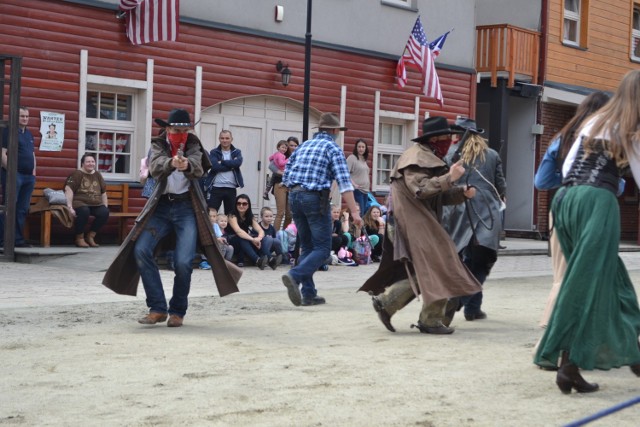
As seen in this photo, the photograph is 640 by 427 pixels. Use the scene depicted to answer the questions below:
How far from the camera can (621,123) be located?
6.32 meters

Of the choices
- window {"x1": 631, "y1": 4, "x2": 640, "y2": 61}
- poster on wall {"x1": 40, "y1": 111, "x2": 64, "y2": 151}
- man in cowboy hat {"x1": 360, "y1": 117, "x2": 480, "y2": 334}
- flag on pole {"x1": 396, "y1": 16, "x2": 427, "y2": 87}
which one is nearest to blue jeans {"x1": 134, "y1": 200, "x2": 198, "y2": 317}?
man in cowboy hat {"x1": 360, "y1": 117, "x2": 480, "y2": 334}

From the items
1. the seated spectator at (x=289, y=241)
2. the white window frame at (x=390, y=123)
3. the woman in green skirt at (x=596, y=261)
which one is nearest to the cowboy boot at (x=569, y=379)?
the woman in green skirt at (x=596, y=261)

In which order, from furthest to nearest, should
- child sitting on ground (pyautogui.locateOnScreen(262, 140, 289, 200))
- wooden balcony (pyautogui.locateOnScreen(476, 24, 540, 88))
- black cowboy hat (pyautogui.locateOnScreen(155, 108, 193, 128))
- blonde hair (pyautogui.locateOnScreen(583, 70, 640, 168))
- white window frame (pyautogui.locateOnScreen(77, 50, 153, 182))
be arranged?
wooden balcony (pyautogui.locateOnScreen(476, 24, 540, 88)) < child sitting on ground (pyautogui.locateOnScreen(262, 140, 289, 200)) < white window frame (pyautogui.locateOnScreen(77, 50, 153, 182)) < black cowboy hat (pyautogui.locateOnScreen(155, 108, 193, 128)) < blonde hair (pyautogui.locateOnScreen(583, 70, 640, 168))

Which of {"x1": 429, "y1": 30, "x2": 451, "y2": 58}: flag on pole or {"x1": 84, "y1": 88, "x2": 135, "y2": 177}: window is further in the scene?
{"x1": 429, "y1": 30, "x2": 451, "y2": 58}: flag on pole

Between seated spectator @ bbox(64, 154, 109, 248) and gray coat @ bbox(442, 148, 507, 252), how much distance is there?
7.55m

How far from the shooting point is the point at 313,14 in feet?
69.5

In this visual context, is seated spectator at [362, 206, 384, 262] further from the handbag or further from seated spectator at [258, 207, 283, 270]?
seated spectator at [258, 207, 283, 270]

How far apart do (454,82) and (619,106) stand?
18747mm

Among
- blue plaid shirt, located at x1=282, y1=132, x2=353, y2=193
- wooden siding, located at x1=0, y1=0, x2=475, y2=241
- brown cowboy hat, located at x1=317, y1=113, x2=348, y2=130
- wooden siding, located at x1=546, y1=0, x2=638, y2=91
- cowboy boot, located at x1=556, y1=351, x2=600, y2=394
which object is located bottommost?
cowboy boot, located at x1=556, y1=351, x2=600, y2=394

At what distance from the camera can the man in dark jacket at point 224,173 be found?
677 inches

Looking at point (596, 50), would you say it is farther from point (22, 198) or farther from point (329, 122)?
point (329, 122)

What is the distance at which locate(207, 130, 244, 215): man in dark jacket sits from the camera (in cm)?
1719

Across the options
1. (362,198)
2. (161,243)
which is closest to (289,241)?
(362,198)

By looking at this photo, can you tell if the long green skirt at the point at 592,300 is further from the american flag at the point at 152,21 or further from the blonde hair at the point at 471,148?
the american flag at the point at 152,21
